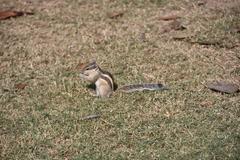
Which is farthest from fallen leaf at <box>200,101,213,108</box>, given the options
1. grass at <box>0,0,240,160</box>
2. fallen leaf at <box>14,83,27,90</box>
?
fallen leaf at <box>14,83,27,90</box>

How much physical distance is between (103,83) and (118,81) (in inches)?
20.0

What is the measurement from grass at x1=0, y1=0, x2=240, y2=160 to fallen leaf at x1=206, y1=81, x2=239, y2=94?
0.09 m

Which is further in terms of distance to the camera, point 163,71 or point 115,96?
point 163,71

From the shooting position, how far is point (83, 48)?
8.45 m

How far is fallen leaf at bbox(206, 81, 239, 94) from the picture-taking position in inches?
271

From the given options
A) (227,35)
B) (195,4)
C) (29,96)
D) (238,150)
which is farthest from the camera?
Result: (195,4)

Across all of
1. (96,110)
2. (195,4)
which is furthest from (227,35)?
(96,110)

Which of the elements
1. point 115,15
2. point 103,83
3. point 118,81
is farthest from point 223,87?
point 115,15

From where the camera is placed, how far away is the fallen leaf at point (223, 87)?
688cm

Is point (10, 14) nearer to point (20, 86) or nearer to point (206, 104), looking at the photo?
point (20, 86)

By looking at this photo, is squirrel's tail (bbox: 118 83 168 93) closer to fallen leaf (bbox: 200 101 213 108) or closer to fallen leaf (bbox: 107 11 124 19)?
fallen leaf (bbox: 200 101 213 108)

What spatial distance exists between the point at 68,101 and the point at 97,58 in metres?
1.34

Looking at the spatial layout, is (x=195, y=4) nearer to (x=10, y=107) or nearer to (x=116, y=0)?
(x=116, y=0)

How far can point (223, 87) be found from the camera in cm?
695
